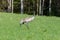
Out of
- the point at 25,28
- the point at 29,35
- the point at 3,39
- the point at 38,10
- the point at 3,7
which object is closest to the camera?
the point at 3,39

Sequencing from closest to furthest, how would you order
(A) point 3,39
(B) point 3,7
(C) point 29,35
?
(A) point 3,39, (C) point 29,35, (B) point 3,7

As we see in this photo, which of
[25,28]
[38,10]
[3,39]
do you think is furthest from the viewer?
[38,10]

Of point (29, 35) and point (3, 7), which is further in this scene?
point (3, 7)

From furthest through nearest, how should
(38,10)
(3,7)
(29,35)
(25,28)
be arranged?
(3,7) < (38,10) < (25,28) < (29,35)

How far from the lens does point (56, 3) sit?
127ft

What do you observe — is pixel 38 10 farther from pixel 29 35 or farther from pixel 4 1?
pixel 29 35

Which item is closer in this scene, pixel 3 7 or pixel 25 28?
pixel 25 28

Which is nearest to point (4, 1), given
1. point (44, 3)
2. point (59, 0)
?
point (44, 3)

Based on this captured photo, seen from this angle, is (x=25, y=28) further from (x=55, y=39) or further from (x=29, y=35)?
(x=55, y=39)

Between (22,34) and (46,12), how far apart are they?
23711 millimetres

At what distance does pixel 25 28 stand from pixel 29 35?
2.05 metres

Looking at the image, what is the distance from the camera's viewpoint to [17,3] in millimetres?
38438

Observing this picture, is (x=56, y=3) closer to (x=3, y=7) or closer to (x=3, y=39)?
(x=3, y=7)

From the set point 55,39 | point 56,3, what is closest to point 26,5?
point 56,3
